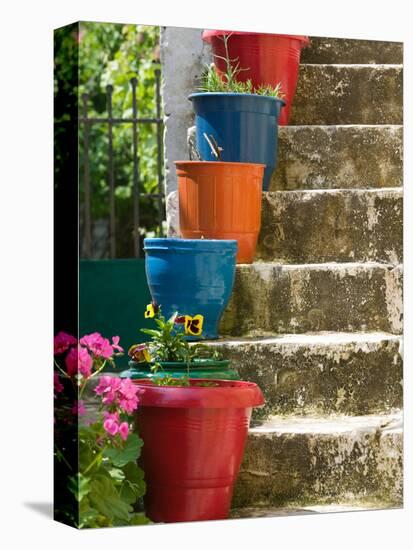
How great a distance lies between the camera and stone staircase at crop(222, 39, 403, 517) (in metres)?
5.81

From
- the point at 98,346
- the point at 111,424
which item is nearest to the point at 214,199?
the point at 98,346

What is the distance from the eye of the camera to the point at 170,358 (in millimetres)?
5508

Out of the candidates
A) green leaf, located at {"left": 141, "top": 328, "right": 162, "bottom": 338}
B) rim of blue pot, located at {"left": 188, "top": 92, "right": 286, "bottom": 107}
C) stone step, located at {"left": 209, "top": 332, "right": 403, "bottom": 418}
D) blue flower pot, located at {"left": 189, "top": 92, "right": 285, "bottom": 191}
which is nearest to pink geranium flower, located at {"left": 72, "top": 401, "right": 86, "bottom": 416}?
green leaf, located at {"left": 141, "top": 328, "right": 162, "bottom": 338}

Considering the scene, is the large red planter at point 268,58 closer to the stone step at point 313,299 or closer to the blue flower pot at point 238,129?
the blue flower pot at point 238,129

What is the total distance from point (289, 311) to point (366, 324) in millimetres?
361

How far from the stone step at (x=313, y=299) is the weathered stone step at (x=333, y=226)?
0.05 metres

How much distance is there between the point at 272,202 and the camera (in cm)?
611

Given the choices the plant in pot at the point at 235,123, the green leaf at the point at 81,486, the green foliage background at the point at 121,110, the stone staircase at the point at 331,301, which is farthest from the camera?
the plant in pot at the point at 235,123

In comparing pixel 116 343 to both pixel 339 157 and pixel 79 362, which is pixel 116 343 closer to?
pixel 79 362

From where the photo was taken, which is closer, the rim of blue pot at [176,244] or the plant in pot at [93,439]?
the plant in pot at [93,439]

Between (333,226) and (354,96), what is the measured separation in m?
0.60

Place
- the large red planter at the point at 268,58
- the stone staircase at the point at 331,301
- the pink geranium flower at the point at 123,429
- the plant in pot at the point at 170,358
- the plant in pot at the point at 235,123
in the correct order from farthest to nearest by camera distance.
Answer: the large red planter at the point at 268,58 → the plant in pot at the point at 235,123 → the stone staircase at the point at 331,301 → the plant in pot at the point at 170,358 → the pink geranium flower at the point at 123,429

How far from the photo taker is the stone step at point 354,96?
19.9 feet

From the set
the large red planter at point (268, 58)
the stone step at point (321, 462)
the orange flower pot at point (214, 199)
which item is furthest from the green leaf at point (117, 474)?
the large red planter at point (268, 58)
